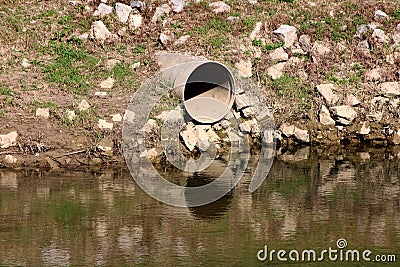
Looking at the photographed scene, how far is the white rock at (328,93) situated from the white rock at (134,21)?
6.12 meters

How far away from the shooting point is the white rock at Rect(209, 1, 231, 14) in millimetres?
27228

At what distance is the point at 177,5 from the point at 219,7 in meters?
1.36

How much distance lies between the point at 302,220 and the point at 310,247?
1.71 metres

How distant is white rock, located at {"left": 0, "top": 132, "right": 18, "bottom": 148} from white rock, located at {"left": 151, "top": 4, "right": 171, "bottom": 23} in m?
7.48

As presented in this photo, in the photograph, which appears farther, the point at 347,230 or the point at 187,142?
the point at 187,142

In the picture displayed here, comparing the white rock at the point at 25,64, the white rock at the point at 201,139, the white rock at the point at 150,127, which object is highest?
the white rock at the point at 25,64

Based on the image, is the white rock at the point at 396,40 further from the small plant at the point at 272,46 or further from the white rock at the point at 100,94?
the white rock at the point at 100,94

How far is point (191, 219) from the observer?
54.5 feet

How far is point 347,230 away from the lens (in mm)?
15852

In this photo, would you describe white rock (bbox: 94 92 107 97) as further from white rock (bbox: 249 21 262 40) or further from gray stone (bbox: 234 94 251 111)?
white rock (bbox: 249 21 262 40)

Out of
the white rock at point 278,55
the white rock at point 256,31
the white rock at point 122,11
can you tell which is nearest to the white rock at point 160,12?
the white rock at point 122,11

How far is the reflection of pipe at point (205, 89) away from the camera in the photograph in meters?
22.8

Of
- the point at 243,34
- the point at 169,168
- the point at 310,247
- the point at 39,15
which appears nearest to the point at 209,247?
the point at 310,247

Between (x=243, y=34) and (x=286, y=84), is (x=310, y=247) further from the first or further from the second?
(x=243, y=34)
